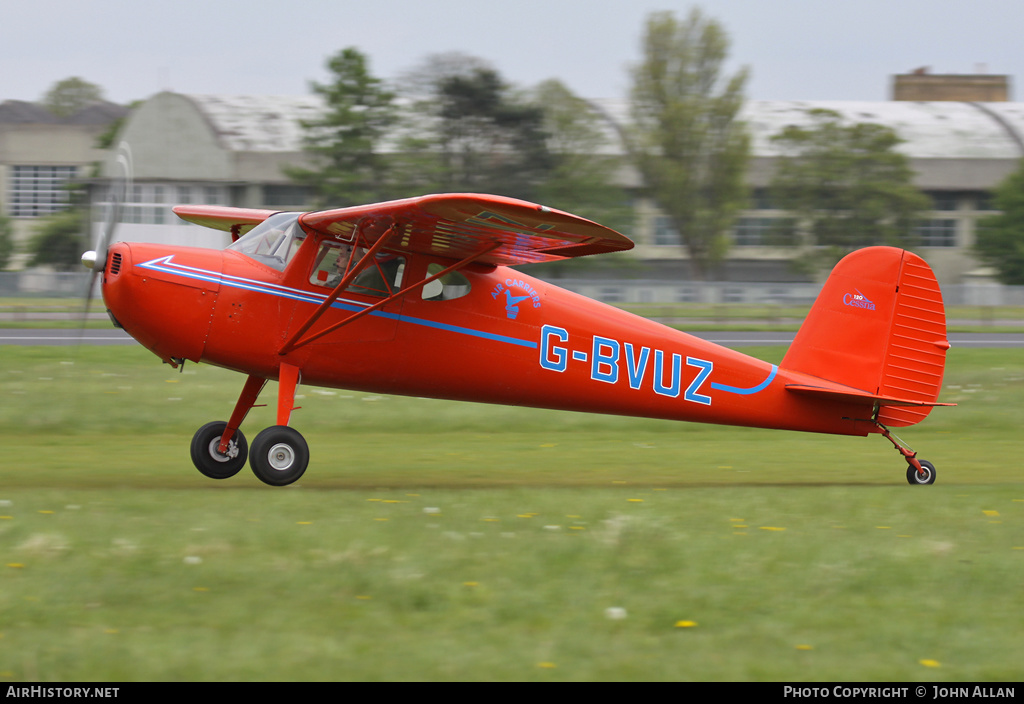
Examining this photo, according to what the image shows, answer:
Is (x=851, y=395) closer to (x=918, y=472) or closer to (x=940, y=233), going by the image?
(x=918, y=472)

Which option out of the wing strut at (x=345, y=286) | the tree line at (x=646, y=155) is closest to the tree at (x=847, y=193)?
the tree line at (x=646, y=155)

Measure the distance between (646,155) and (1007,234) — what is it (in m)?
24.7

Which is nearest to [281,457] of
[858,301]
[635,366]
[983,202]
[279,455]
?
[279,455]

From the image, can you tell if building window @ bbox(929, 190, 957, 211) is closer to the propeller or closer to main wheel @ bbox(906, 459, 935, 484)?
main wheel @ bbox(906, 459, 935, 484)

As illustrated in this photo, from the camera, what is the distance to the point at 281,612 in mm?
5402

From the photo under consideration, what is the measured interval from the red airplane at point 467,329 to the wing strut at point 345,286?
22mm

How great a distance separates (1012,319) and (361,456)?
110 feet

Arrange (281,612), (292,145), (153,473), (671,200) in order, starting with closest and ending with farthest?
(281,612)
(153,473)
(292,145)
(671,200)

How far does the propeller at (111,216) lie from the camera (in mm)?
9438

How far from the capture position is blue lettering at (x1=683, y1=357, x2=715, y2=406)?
10984mm

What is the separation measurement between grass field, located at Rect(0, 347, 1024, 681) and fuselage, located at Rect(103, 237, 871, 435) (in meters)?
0.90

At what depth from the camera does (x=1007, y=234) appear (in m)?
65.6

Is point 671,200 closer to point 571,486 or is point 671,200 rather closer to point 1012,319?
point 1012,319

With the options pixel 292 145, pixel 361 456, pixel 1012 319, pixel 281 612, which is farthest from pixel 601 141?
pixel 281 612
